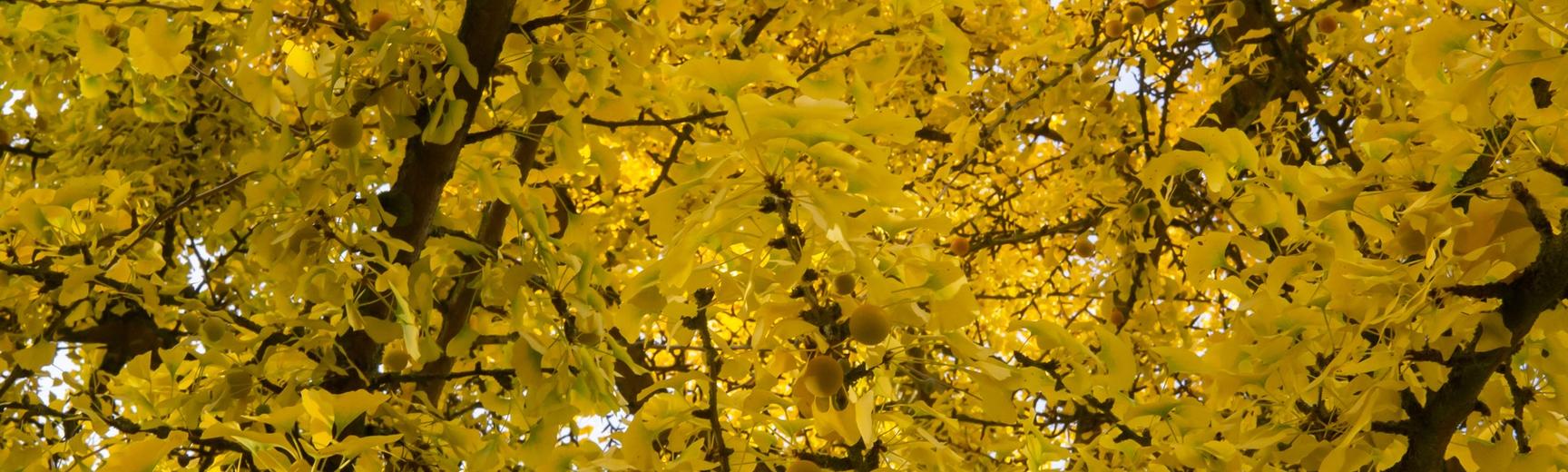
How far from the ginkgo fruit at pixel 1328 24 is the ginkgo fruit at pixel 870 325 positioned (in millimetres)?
2315

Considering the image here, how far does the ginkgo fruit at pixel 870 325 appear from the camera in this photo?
118 cm

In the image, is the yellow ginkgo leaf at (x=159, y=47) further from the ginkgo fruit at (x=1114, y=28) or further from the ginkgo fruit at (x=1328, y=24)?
the ginkgo fruit at (x=1328, y=24)

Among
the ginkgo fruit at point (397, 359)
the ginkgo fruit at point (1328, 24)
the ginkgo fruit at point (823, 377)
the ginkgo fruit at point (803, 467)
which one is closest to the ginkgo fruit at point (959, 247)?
the ginkgo fruit at point (1328, 24)

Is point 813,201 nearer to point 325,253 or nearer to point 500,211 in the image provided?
point 325,253

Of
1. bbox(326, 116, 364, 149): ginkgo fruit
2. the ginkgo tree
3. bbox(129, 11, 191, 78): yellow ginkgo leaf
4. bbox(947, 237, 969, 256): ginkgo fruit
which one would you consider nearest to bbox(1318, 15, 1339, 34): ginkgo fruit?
bbox(947, 237, 969, 256): ginkgo fruit

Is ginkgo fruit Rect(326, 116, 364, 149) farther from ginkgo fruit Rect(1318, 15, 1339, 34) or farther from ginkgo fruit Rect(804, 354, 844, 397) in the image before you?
ginkgo fruit Rect(1318, 15, 1339, 34)

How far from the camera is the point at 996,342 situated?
3.36 metres

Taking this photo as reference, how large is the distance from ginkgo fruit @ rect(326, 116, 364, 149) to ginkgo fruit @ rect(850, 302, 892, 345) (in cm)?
71

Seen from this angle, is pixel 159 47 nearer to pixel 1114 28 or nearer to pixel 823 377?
pixel 823 377

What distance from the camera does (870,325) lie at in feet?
3.86

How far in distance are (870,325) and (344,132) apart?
74cm

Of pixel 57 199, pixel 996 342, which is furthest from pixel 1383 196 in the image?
pixel 996 342

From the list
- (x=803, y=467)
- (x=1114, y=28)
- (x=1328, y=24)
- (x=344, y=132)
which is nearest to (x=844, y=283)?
(x=803, y=467)

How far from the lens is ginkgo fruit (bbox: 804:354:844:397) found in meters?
1.22
